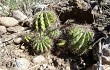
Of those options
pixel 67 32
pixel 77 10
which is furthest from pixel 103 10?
pixel 67 32

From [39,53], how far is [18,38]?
39cm

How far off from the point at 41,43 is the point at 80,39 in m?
0.48

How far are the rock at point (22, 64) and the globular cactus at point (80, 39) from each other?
0.58 metres

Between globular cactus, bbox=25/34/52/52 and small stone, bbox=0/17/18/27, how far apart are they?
1.84 ft

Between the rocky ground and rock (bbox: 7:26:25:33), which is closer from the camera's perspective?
the rocky ground

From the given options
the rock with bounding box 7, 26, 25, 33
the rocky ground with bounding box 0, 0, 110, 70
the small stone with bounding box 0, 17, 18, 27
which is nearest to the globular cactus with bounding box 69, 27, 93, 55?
the rocky ground with bounding box 0, 0, 110, 70

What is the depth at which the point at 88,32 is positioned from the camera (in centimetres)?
343

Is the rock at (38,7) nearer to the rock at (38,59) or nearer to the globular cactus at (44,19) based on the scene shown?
the globular cactus at (44,19)

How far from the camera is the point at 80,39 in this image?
342 centimetres

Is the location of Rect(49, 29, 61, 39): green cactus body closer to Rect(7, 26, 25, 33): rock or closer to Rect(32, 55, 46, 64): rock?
Rect(32, 55, 46, 64): rock

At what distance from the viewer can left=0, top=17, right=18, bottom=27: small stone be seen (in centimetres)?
398

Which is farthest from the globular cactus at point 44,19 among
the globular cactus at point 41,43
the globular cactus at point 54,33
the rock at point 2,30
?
the rock at point 2,30

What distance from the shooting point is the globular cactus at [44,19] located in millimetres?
3711

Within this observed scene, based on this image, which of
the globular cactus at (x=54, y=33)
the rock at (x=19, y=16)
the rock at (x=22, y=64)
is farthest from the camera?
the rock at (x=19, y=16)
